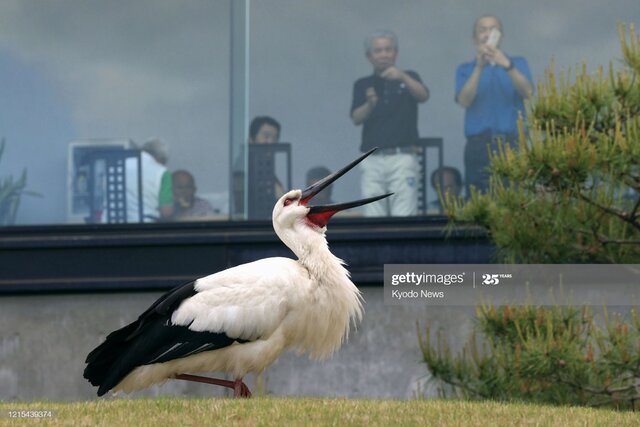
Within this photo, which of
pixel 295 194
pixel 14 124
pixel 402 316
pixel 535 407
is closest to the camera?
pixel 535 407

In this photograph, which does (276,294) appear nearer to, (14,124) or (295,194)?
(295,194)

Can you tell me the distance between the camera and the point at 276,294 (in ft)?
29.3

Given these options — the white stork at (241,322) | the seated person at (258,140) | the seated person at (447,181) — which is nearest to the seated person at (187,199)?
the seated person at (258,140)

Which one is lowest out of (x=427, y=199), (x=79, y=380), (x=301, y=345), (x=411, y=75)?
(x=79, y=380)

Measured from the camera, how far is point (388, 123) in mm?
12961

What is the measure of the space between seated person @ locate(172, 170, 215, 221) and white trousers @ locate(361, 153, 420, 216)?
168 cm

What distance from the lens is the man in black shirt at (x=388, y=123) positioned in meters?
12.8

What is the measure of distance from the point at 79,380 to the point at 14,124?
2.84 metres

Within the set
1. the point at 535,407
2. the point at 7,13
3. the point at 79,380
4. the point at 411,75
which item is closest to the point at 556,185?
the point at 535,407

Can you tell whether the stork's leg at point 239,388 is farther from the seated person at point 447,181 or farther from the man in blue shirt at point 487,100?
the man in blue shirt at point 487,100

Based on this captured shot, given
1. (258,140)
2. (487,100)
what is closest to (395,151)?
(487,100)

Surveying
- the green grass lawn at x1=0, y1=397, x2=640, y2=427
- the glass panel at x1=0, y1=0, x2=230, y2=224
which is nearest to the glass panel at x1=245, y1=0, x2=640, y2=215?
the glass panel at x1=0, y1=0, x2=230, y2=224

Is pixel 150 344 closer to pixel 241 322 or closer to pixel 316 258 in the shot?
pixel 241 322

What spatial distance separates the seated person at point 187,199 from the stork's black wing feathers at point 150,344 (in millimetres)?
3746
